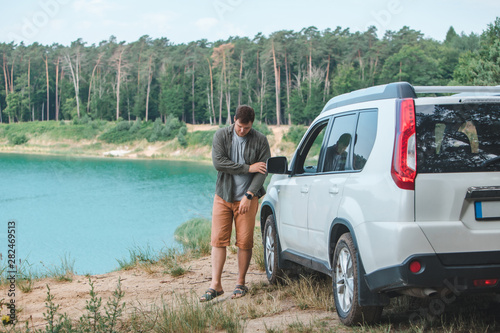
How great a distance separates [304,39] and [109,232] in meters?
65.5

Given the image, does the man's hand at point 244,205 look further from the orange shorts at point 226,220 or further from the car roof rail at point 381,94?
the car roof rail at point 381,94

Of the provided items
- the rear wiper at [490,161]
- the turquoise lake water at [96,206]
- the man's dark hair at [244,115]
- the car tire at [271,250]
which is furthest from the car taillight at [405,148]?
the turquoise lake water at [96,206]

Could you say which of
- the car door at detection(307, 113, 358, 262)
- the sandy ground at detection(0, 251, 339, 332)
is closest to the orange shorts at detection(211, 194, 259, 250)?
the sandy ground at detection(0, 251, 339, 332)

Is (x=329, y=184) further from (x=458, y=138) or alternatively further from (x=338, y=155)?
(x=458, y=138)

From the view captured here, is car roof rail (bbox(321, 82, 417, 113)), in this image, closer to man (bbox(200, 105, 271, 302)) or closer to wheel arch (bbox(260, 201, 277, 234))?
man (bbox(200, 105, 271, 302))

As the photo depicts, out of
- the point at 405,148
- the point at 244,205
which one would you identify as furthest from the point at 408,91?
the point at 244,205

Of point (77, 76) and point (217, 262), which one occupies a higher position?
point (77, 76)

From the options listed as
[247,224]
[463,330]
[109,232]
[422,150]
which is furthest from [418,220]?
[109,232]

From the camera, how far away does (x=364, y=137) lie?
451 centimetres

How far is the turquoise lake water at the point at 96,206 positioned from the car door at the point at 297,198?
5737mm

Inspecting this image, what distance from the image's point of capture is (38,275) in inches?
368

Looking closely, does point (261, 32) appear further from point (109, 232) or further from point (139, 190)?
point (109, 232)

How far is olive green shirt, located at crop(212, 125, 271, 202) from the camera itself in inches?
245

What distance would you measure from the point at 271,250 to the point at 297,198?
4.50ft
